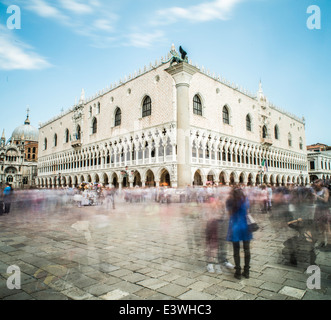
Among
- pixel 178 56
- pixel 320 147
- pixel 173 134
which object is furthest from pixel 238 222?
pixel 320 147

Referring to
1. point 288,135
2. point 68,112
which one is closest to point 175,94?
point 68,112

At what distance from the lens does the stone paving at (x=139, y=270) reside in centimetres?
284

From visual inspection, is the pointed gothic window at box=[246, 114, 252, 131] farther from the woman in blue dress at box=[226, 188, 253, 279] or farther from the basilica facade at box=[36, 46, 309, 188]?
the woman in blue dress at box=[226, 188, 253, 279]

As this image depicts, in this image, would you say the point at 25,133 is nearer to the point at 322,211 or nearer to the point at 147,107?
the point at 147,107

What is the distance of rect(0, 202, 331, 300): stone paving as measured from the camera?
9.32 ft

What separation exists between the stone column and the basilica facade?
9 centimetres

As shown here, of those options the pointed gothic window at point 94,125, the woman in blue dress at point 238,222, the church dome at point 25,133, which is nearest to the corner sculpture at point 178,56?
the pointed gothic window at point 94,125

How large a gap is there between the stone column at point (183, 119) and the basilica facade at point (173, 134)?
0.09 m

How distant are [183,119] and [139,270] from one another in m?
17.6

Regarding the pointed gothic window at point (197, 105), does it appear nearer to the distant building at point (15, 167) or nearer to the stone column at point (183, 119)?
the stone column at point (183, 119)

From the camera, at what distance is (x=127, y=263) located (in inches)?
157

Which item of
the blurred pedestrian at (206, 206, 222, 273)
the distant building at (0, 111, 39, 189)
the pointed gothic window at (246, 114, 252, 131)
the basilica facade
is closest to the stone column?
the basilica facade

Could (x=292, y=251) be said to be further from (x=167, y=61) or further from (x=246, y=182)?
(x=246, y=182)
